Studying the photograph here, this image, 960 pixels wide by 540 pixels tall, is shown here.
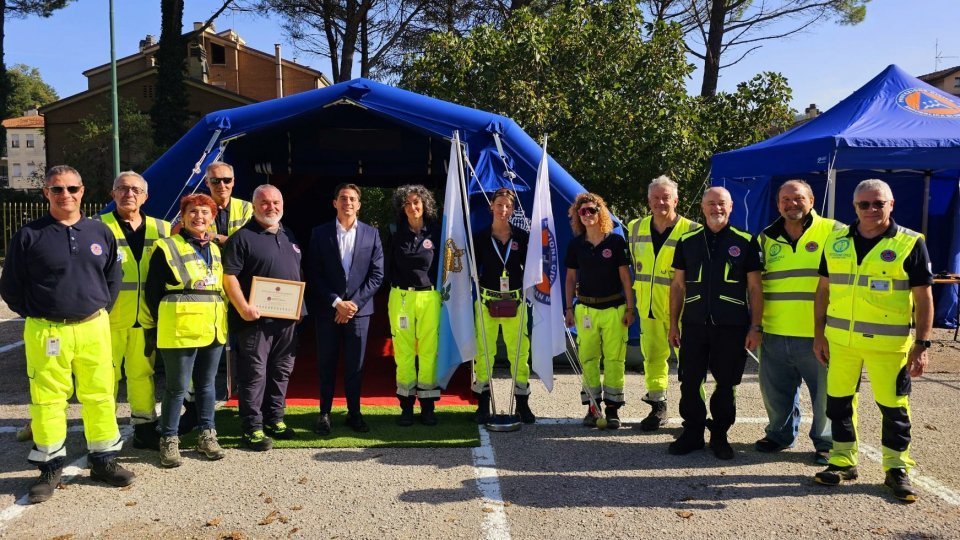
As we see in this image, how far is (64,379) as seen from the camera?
3742 mm

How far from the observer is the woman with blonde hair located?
486 cm

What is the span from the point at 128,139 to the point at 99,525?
67.2ft

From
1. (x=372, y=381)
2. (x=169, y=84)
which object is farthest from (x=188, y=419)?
(x=169, y=84)

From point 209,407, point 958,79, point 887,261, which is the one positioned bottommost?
point 209,407

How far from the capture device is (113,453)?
3934mm

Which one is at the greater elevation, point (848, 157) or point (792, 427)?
point (848, 157)

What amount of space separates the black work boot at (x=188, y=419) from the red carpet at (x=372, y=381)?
71 centimetres

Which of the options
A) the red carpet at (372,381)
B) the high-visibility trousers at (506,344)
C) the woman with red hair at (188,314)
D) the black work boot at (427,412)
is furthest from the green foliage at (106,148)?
the high-visibility trousers at (506,344)

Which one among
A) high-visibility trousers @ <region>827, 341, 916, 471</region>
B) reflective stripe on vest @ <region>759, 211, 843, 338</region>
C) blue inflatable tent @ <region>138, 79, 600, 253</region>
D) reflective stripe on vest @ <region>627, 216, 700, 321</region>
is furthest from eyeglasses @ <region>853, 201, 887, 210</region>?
blue inflatable tent @ <region>138, 79, 600, 253</region>

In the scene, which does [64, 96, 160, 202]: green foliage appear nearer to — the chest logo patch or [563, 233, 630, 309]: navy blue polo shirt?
[563, 233, 630, 309]: navy blue polo shirt

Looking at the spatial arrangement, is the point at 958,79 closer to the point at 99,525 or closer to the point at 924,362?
the point at 924,362

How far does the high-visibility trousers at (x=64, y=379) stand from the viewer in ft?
12.0

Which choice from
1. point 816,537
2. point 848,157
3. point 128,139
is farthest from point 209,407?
point 128,139

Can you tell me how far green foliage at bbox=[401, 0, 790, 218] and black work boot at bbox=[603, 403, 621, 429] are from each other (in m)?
6.08
